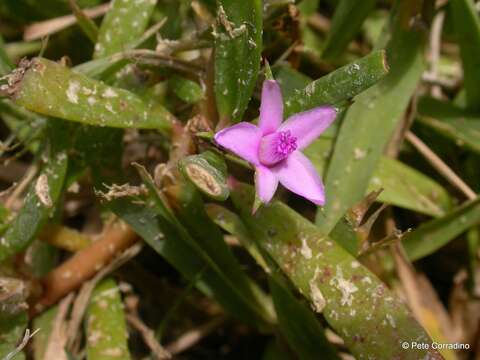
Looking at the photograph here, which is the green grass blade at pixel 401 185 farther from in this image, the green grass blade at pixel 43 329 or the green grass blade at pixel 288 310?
Answer: the green grass blade at pixel 43 329

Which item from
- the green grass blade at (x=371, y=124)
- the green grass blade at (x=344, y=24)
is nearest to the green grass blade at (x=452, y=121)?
the green grass blade at (x=371, y=124)

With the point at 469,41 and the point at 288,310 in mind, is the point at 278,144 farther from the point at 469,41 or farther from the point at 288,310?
the point at 469,41

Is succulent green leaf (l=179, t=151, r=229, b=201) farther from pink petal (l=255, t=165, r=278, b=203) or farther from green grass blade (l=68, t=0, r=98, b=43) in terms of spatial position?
green grass blade (l=68, t=0, r=98, b=43)

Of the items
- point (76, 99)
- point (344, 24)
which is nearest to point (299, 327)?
point (76, 99)

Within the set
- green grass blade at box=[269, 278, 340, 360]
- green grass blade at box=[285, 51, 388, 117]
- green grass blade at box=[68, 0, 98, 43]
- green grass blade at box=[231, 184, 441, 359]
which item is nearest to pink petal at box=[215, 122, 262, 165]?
green grass blade at box=[285, 51, 388, 117]

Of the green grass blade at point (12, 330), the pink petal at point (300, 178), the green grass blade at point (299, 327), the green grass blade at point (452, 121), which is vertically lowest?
the green grass blade at point (12, 330)

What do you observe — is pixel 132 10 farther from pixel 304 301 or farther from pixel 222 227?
pixel 304 301

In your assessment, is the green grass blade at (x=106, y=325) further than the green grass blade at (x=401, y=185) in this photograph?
No
